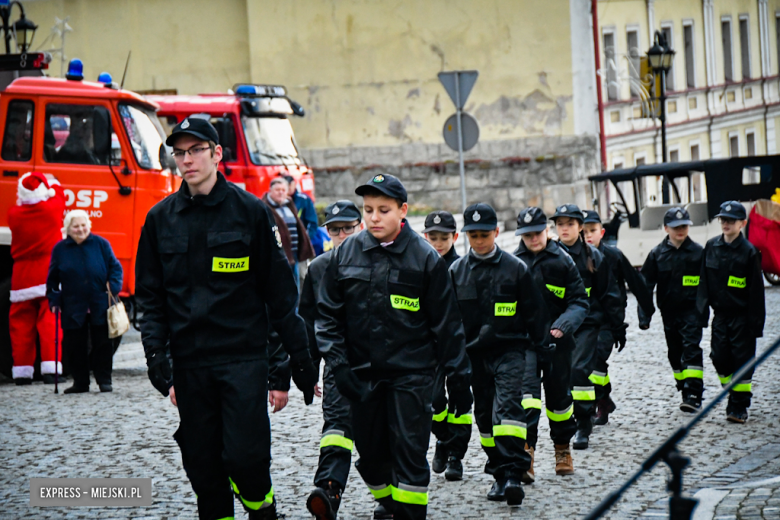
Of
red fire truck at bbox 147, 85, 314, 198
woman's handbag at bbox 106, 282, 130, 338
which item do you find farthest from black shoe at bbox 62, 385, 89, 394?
red fire truck at bbox 147, 85, 314, 198

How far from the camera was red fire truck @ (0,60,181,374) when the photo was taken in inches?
551

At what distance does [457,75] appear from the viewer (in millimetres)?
16281

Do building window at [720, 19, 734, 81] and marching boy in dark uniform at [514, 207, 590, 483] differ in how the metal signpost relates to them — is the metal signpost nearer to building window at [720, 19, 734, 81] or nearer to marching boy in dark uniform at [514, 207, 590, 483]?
marching boy in dark uniform at [514, 207, 590, 483]

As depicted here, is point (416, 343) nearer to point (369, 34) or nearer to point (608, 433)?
point (608, 433)

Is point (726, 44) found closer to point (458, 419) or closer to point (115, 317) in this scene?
point (115, 317)

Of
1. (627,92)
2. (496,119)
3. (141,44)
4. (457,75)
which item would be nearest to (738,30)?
(627,92)

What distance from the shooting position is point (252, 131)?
Answer: 20.0 metres

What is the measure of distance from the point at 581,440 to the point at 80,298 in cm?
573

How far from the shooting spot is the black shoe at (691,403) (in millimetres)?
10273

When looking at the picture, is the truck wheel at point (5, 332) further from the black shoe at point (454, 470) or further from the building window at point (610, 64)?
the building window at point (610, 64)

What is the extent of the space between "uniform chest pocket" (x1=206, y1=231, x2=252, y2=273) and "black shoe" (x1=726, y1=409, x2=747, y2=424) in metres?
5.59

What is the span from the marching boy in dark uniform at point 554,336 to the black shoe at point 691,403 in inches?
93.1

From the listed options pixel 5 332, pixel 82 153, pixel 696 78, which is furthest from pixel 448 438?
pixel 696 78

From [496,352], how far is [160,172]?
7792 millimetres
